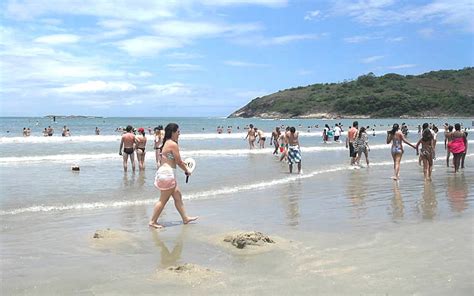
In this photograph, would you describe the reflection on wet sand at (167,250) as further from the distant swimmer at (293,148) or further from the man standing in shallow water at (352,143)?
the man standing in shallow water at (352,143)

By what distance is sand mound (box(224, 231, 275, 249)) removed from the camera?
6438 millimetres

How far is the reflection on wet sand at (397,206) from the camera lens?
335 inches

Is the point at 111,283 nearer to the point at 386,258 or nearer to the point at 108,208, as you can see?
the point at 386,258

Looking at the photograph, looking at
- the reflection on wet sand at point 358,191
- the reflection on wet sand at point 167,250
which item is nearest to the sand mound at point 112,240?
the reflection on wet sand at point 167,250

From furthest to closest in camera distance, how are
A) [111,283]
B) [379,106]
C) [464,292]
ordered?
[379,106]
[111,283]
[464,292]

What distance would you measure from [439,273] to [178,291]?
9.12 ft

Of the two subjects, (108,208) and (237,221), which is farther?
(108,208)

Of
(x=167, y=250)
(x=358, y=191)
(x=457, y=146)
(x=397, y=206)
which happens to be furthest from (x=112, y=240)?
(x=457, y=146)

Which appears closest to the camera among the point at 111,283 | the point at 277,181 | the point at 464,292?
the point at 464,292

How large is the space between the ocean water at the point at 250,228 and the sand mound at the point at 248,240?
23cm

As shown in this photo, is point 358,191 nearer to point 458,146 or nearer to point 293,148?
point 293,148

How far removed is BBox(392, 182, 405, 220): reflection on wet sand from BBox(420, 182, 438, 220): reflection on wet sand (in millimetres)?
369

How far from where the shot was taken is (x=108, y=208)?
32.1 feet

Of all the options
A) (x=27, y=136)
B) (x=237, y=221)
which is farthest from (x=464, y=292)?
(x=27, y=136)
